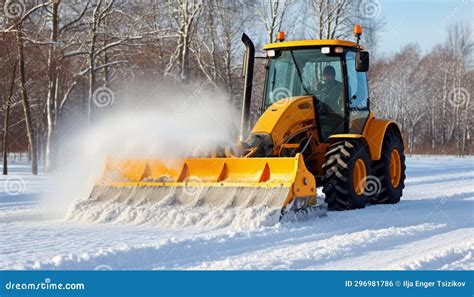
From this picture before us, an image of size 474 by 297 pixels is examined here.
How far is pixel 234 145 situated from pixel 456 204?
4.38 metres

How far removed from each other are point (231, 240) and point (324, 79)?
4.48 metres

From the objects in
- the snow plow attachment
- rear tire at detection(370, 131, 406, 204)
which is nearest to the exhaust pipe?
the snow plow attachment

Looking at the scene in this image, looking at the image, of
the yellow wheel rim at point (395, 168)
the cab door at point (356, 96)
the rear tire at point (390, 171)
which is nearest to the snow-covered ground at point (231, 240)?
the rear tire at point (390, 171)

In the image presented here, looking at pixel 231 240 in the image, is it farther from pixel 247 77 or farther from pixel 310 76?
pixel 310 76

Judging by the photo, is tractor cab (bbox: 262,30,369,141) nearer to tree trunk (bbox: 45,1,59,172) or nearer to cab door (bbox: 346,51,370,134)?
cab door (bbox: 346,51,370,134)

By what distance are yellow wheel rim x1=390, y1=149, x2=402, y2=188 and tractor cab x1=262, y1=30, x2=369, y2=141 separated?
4.54 ft

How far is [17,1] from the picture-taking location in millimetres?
19719

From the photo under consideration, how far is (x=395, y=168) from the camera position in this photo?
12086 mm

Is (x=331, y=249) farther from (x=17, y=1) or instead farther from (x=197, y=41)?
(x=197, y=41)

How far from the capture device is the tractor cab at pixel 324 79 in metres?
10.6

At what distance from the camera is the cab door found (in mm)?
10672

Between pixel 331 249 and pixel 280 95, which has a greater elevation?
pixel 280 95

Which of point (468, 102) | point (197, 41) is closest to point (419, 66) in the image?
point (468, 102)

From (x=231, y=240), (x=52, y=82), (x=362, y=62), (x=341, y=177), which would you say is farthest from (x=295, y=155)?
(x=52, y=82)
